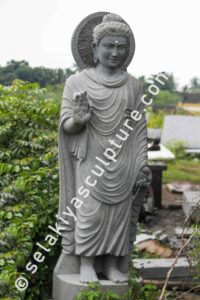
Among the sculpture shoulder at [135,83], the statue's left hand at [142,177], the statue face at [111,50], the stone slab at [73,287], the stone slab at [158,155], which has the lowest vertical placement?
the stone slab at [73,287]

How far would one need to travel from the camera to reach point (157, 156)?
1140 cm

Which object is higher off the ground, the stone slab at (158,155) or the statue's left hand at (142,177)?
the statue's left hand at (142,177)

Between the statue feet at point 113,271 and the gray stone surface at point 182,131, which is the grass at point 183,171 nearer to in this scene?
the gray stone surface at point 182,131

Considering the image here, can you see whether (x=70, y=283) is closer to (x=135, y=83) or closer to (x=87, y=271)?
(x=87, y=271)

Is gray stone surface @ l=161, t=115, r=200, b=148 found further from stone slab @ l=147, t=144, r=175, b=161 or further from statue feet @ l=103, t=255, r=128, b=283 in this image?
statue feet @ l=103, t=255, r=128, b=283

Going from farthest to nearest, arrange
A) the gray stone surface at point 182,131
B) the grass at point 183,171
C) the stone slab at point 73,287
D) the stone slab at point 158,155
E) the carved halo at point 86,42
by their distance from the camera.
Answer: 1. the gray stone surface at point 182,131
2. the grass at point 183,171
3. the stone slab at point 158,155
4. the carved halo at point 86,42
5. the stone slab at point 73,287

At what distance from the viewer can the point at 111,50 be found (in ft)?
14.1

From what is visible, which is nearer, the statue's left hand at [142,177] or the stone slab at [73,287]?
the stone slab at [73,287]

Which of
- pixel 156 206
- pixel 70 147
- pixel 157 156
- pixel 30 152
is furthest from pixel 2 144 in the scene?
pixel 157 156

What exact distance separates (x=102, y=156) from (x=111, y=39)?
915mm

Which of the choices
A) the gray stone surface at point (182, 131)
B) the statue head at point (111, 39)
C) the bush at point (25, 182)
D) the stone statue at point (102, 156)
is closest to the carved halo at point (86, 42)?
the stone statue at point (102, 156)

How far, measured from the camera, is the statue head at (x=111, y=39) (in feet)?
13.9

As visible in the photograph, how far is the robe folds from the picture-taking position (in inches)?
169

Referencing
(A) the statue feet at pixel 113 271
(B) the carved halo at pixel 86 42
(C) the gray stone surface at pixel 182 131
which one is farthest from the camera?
(C) the gray stone surface at pixel 182 131
